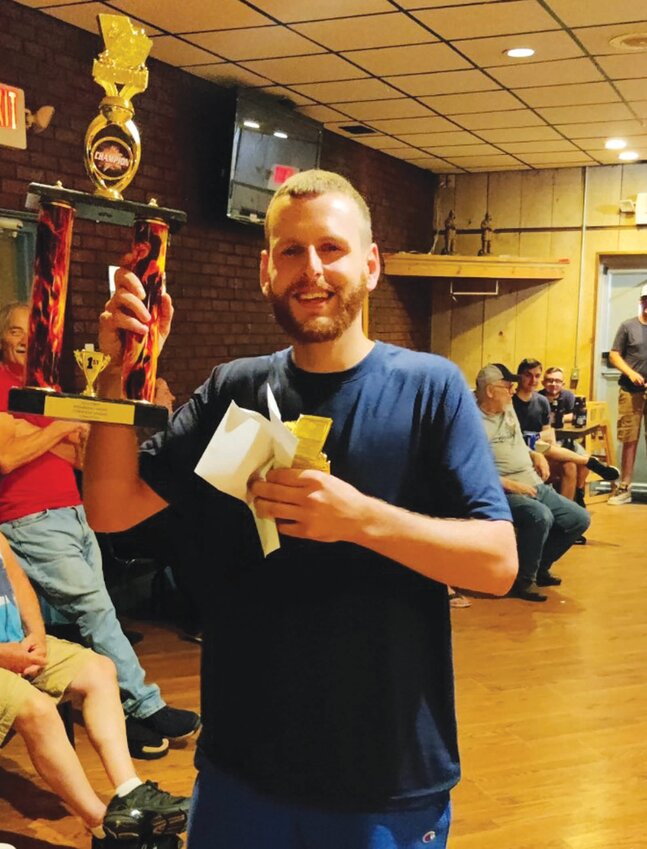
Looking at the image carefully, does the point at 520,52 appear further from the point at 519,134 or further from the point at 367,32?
the point at 519,134

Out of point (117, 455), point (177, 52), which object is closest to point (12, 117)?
point (177, 52)

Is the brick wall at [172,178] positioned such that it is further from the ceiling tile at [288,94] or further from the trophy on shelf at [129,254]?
the trophy on shelf at [129,254]

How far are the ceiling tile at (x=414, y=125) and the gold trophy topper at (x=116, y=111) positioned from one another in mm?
5245

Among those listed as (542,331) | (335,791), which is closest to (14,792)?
(335,791)

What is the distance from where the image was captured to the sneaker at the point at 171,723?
3.24m

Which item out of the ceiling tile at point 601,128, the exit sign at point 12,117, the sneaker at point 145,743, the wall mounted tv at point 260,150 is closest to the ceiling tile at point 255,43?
the wall mounted tv at point 260,150

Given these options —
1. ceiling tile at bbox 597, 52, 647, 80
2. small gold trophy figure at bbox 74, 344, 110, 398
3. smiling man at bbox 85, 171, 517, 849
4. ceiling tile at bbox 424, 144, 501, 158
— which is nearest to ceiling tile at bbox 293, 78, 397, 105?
ceiling tile at bbox 597, 52, 647, 80

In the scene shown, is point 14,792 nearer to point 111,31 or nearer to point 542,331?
point 111,31

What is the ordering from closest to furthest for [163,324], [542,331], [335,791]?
1. [335,791]
2. [163,324]
3. [542,331]

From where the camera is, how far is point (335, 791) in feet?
4.04

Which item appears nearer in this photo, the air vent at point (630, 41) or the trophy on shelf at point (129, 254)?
the trophy on shelf at point (129, 254)

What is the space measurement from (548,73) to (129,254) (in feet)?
15.0

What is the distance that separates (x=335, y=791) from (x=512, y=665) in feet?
10.0

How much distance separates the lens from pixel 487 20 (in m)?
4.45
